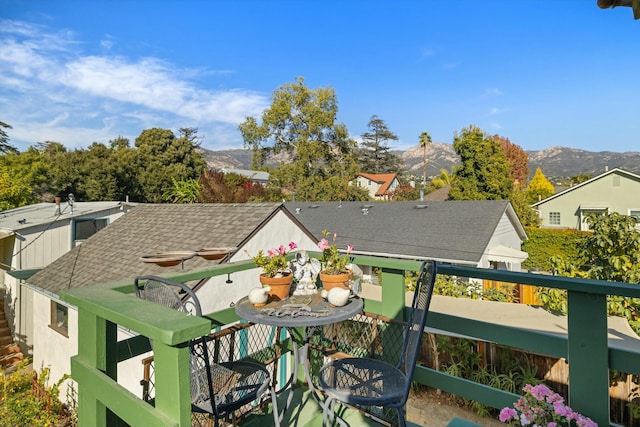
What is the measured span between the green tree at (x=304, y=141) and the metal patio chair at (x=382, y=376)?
24.1m

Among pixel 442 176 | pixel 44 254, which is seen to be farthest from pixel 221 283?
pixel 442 176

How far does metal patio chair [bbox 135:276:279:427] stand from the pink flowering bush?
117 cm

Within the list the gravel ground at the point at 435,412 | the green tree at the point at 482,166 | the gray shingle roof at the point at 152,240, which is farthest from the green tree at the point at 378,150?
the gravel ground at the point at 435,412

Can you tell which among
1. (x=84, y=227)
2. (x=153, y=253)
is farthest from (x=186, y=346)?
(x=84, y=227)

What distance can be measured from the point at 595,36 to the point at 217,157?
340 feet

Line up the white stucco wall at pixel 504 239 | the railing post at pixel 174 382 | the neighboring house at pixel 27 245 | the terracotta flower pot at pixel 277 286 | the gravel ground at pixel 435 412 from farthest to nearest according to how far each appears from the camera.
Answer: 1. the white stucco wall at pixel 504 239
2. the neighboring house at pixel 27 245
3. the gravel ground at pixel 435 412
4. the terracotta flower pot at pixel 277 286
5. the railing post at pixel 174 382

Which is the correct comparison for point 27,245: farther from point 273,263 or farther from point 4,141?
point 4,141

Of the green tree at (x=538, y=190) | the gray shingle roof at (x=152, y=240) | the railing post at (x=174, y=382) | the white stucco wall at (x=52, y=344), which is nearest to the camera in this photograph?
the railing post at (x=174, y=382)

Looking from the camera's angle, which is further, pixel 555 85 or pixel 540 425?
pixel 555 85

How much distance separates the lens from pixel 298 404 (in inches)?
89.2

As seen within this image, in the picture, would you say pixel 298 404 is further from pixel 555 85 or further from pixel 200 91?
pixel 200 91

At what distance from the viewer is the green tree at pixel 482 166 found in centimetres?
1861

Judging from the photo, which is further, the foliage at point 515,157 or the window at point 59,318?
the foliage at point 515,157

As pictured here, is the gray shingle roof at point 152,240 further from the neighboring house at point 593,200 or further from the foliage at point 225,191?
the neighboring house at point 593,200
